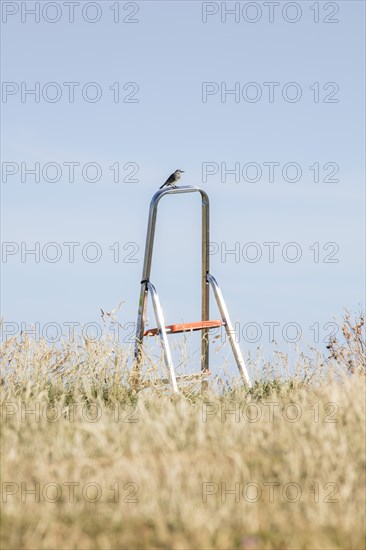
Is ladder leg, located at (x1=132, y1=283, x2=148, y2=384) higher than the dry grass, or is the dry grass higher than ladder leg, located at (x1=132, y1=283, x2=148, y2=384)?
ladder leg, located at (x1=132, y1=283, x2=148, y2=384)

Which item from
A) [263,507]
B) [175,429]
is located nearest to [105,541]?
[263,507]

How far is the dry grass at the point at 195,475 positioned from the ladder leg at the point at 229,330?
5.91ft

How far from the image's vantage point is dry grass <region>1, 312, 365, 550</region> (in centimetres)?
334

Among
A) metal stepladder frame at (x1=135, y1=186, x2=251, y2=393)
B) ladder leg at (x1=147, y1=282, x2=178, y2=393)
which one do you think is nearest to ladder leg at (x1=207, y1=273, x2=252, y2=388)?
metal stepladder frame at (x1=135, y1=186, x2=251, y2=393)

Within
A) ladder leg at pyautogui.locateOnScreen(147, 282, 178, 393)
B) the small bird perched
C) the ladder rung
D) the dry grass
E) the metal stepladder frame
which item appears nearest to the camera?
the dry grass

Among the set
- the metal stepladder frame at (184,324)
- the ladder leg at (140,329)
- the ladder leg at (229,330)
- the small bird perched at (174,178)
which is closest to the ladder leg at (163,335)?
the metal stepladder frame at (184,324)

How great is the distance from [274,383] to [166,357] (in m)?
1.29

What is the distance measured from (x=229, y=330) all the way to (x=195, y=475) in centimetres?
392

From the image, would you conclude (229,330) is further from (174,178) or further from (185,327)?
(174,178)

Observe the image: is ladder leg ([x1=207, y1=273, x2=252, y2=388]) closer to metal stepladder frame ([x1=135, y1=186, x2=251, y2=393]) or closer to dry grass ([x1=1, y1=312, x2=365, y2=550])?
metal stepladder frame ([x1=135, y1=186, x2=251, y2=393])

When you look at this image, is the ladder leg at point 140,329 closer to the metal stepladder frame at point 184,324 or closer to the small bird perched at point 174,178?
the metal stepladder frame at point 184,324

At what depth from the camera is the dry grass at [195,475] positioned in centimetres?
334

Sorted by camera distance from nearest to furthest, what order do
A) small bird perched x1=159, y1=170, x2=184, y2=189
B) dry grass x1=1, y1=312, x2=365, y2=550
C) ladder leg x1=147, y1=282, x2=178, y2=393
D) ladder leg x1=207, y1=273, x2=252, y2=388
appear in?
dry grass x1=1, y1=312, x2=365, y2=550 < ladder leg x1=147, y1=282, x2=178, y2=393 < small bird perched x1=159, y1=170, x2=184, y2=189 < ladder leg x1=207, y1=273, x2=252, y2=388

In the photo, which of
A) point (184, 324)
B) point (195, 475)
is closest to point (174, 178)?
point (184, 324)
